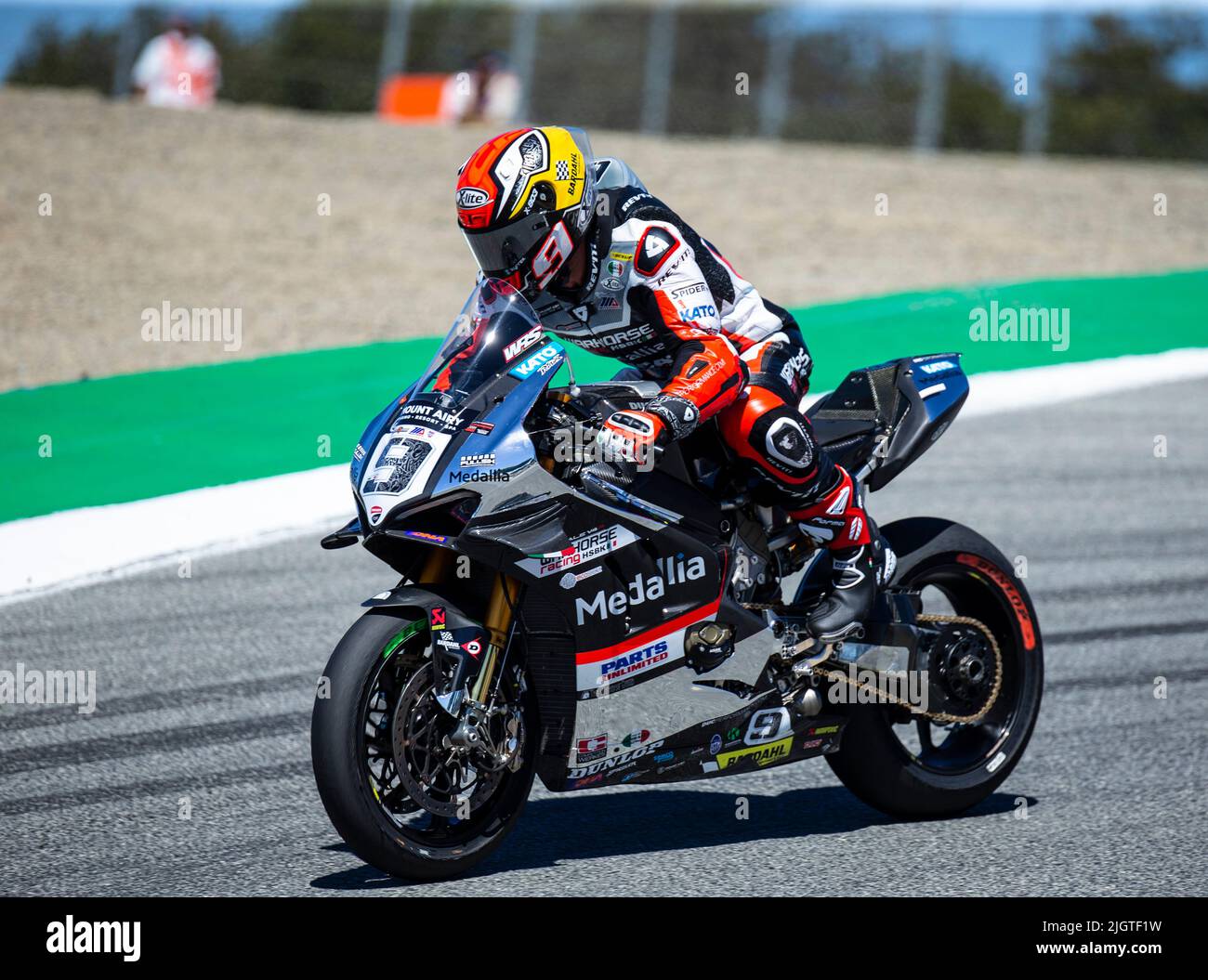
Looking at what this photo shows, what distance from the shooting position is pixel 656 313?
4.81 meters

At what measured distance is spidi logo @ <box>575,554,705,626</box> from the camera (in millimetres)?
4680

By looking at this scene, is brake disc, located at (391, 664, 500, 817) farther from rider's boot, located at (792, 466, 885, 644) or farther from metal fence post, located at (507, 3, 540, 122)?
metal fence post, located at (507, 3, 540, 122)

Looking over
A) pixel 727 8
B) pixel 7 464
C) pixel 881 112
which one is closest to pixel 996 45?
pixel 881 112

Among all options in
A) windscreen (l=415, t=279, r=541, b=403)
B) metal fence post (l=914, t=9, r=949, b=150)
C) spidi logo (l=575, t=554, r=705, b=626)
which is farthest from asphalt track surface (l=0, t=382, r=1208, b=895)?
metal fence post (l=914, t=9, r=949, b=150)

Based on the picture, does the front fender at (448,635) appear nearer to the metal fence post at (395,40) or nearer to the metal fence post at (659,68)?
the metal fence post at (395,40)

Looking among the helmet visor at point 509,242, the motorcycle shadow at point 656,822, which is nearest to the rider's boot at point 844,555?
the motorcycle shadow at point 656,822

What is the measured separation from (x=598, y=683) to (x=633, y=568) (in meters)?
0.33

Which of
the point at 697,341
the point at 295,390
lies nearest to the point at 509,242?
the point at 697,341

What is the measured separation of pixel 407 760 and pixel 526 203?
150 centimetres

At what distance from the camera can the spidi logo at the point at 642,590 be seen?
15.4 ft

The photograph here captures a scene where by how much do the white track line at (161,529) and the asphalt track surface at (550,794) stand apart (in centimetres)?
14

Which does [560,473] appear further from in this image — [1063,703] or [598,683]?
[1063,703]

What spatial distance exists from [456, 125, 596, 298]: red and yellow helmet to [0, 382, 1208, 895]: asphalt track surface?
5.51 ft

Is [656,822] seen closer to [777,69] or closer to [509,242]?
[509,242]
